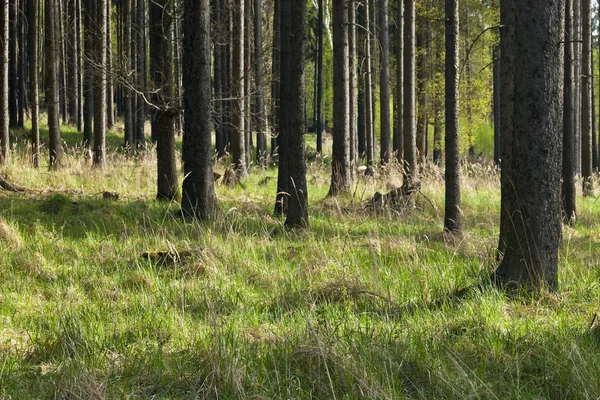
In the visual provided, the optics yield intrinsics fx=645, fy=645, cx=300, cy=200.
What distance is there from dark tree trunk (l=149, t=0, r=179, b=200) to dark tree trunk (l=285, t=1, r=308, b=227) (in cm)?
287

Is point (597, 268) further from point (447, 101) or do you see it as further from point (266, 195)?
point (266, 195)

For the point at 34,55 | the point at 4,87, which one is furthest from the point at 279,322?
the point at 34,55

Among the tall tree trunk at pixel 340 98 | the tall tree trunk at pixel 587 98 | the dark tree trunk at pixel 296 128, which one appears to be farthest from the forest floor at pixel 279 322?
the tall tree trunk at pixel 587 98

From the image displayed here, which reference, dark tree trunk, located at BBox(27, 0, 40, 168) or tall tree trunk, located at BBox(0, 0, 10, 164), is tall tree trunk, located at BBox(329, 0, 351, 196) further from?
tall tree trunk, located at BBox(0, 0, 10, 164)

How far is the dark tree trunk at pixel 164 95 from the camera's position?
10748 mm

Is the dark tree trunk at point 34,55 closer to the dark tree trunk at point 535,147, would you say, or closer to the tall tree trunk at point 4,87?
the tall tree trunk at point 4,87

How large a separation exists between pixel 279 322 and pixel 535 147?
97.7 inches

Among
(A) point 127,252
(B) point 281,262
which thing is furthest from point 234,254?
(A) point 127,252

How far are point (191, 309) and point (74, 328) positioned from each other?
0.95 m

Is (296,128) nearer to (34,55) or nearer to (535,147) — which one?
(535,147)

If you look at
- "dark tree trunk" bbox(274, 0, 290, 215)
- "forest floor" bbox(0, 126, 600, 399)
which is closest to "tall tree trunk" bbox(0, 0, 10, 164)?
"dark tree trunk" bbox(274, 0, 290, 215)

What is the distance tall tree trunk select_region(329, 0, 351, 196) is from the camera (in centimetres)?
1212

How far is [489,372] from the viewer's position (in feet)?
12.2

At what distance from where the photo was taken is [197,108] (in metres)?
9.02
